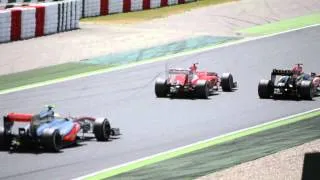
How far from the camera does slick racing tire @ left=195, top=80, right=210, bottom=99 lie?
21.9 meters

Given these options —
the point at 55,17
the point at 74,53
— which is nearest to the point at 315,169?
the point at 74,53

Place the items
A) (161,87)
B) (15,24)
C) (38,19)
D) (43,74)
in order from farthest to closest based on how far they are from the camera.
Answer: (38,19) < (15,24) < (43,74) < (161,87)

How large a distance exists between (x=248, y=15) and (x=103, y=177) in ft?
75.1

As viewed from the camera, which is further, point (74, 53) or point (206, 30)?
point (206, 30)

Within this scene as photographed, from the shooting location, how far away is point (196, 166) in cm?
1570

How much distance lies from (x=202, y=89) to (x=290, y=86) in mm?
1991

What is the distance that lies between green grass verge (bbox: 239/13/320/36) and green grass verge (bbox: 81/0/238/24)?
14.4 feet

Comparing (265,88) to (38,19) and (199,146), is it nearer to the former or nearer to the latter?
(199,146)

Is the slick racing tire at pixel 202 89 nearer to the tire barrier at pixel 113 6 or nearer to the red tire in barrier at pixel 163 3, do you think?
the tire barrier at pixel 113 6

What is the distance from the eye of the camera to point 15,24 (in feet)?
101

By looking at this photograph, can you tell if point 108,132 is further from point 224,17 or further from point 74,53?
point 224,17

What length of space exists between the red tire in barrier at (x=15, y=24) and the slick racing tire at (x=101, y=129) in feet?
44.0

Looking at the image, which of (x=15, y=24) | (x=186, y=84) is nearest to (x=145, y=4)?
(x=15, y=24)

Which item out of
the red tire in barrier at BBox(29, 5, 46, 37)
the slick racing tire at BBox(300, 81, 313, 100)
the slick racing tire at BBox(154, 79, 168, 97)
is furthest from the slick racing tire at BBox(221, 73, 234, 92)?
the red tire in barrier at BBox(29, 5, 46, 37)
